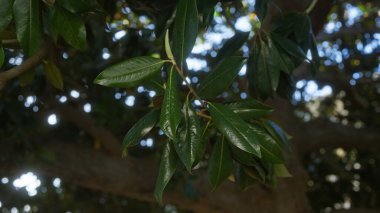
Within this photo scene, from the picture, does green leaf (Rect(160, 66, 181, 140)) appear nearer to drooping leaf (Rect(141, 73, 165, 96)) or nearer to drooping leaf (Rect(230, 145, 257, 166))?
drooping leaf (Rect(141, 73, 165, 96))

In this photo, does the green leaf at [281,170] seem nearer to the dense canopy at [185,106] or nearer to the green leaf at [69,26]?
the dense canopy at [185,106]

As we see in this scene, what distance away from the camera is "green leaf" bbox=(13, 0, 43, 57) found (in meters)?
1.31

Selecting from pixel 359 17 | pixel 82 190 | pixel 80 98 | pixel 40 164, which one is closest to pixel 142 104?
pixel 80 98

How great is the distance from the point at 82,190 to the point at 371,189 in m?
2.55

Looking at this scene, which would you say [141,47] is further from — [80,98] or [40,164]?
[40,164]

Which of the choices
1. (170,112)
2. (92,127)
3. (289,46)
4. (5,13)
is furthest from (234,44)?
(92,127)

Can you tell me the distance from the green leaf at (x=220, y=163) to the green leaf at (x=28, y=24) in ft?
1.92

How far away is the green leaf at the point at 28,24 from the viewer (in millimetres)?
1309

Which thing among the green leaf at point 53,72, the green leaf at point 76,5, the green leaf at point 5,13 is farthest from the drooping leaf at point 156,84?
the green leaf at point 53,72

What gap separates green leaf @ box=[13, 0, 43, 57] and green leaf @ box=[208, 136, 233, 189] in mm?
585

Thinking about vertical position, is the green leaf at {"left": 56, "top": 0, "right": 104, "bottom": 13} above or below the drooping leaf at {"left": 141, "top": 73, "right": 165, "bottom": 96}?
above

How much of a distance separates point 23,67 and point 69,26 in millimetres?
253

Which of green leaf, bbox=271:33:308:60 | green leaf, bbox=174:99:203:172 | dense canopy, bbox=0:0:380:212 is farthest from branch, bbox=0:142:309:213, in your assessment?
green leaf, bbox=174:99:203:172

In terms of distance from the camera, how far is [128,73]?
4.15 feet
